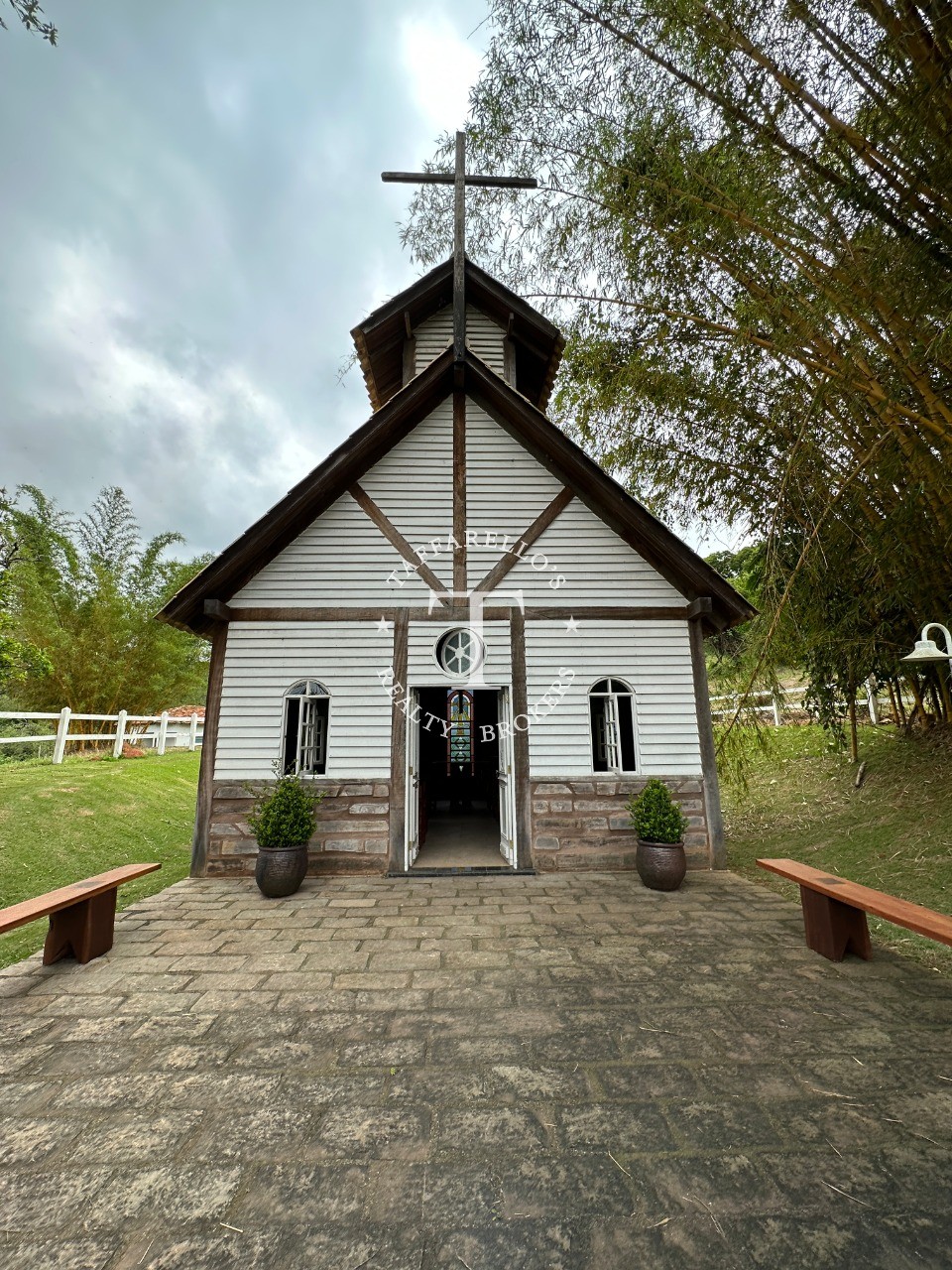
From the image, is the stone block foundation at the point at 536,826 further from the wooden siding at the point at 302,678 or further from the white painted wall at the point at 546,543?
the white painted wall at the point at 546,543

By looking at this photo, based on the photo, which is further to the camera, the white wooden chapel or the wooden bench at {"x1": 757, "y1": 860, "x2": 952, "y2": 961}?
the white wooden chapel

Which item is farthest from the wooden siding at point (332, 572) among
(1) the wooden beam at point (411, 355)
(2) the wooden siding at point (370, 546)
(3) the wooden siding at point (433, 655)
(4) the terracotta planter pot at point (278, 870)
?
(1) the wooden beam at point (411, 355)

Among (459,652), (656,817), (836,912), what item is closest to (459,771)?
(459,652)

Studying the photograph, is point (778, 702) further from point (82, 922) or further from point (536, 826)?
point (82, 922)

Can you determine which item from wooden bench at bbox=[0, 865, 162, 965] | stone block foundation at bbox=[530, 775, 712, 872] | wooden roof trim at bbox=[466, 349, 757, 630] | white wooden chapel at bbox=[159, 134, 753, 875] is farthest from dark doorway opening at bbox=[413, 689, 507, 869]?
wooden bench at bbox=[0, 865, 162, 965]

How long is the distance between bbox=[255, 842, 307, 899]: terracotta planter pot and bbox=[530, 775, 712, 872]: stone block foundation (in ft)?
7.67

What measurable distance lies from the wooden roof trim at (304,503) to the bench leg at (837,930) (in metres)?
5.57

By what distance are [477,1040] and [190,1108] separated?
3.94 ft

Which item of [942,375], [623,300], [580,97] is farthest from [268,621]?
[942,375]

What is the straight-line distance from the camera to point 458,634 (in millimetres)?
6051

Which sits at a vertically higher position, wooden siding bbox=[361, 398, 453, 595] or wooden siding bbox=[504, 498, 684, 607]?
wooden siding bbox=[361, 398, 453, 595]

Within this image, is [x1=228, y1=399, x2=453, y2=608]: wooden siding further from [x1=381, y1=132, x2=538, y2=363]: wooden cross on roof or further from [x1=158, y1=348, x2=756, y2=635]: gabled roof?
[x1=381, y1=132, x2=538, y2=363]: wooden cross on roof

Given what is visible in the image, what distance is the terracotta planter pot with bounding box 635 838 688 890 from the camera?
4891 millimetres

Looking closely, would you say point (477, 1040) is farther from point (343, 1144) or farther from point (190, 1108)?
point (190, 1108)
